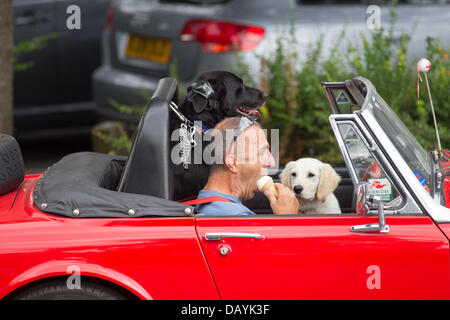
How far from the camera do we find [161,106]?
3.01 metres

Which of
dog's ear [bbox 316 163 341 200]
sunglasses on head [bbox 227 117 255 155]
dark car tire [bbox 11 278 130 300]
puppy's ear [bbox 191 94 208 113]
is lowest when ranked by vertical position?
dark car tire [bbox 11 278 130 300]

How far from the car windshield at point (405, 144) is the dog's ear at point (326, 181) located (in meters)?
0.37

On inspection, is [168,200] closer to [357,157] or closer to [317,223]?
[317,223]

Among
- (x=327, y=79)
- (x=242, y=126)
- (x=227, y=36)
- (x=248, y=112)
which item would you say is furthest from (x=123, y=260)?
(x=227, y=36)

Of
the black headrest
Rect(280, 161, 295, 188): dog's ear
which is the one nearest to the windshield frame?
Rect(280, 161, 295, 188): dog's ear

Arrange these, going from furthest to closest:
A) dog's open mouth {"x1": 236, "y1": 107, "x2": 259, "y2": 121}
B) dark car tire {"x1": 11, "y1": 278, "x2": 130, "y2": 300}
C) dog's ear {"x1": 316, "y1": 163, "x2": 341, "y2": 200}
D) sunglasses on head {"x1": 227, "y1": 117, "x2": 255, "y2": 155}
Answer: dog's ear {"x1": 316, "y1": 163, "x2": 341, "y2": 200} < dog's open mouth {"x1": 236, "y1": 107, "x2": 259, "y2": 121} < sunglasses on head {"x1": 227, "y1": 117, "x2": 255, "y2": 155} < dark car tire {"x1": 11, "y1": 278, "x2": 130, "y2": 300}

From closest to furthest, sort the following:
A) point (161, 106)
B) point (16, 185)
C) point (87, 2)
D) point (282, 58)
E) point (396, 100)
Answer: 1. point (161, 106)
2. point (16, 185)
3. point (396, 100)
4. point (282, 58)
5. point (87, 2)

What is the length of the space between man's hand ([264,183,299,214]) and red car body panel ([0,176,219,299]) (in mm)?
465

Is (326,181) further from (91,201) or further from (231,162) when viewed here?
(91,201)

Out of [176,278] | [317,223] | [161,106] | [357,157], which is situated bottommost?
[176,278]

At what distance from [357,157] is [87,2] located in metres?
4.99

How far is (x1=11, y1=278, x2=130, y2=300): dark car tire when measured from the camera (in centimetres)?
284

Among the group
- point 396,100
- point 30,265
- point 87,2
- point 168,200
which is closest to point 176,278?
point 168,200

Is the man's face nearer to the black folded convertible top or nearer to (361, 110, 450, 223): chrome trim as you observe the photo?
the black folded convertible top
